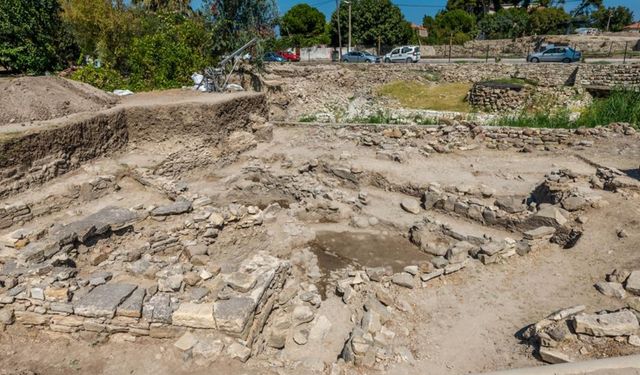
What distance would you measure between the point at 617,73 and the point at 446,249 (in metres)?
16.1

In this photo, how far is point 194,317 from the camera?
4.59 meters

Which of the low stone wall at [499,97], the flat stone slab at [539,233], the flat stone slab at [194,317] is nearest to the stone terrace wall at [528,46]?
the low stone wall at [499,97]

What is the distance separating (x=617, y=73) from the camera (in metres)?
17.7

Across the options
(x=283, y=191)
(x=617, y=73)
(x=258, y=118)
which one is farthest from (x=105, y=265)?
(x=617, y=73)

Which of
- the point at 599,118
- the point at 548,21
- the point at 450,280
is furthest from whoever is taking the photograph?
the point at 548,21

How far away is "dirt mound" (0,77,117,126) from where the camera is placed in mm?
8984

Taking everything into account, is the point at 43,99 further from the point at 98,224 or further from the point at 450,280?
the point at 450,280

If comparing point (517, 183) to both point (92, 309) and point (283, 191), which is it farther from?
point (92, 309)

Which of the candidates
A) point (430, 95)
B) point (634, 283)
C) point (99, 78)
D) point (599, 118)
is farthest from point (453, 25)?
point (634, 283)

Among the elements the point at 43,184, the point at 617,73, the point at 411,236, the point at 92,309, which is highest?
the point at 617,73

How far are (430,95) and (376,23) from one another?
61.6ft

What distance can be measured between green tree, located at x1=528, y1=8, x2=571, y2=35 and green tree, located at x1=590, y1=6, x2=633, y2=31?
7.04 meters

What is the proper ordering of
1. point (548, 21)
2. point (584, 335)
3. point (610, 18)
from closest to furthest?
point (584, 335), point (548, 21), point (610, 18)

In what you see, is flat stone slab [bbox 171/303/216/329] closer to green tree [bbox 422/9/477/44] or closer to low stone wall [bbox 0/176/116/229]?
low stone wall [bbox 0/176/116/229]
